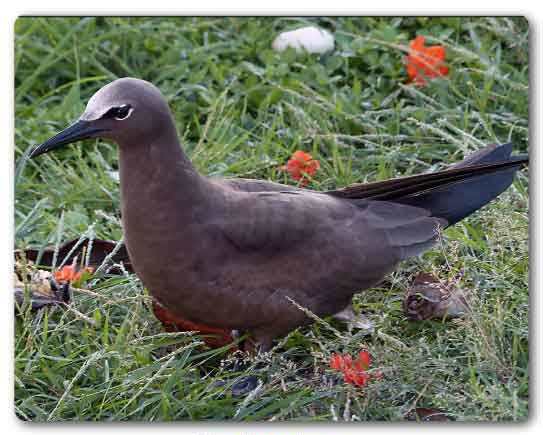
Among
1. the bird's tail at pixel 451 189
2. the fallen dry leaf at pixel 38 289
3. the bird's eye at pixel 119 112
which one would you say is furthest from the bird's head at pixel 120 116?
the bird's tail at pixel 451 189

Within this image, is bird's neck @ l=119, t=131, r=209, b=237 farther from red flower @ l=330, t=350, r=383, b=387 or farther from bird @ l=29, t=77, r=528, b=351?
red flower @ l=330, t=350, r=383, b=387

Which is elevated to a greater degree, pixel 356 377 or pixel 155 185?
pixel 155 185

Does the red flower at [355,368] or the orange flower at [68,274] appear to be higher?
the orange flower at [68,274]

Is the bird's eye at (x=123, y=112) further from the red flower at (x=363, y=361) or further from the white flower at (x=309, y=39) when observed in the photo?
the white flower at (x=309, y=39)

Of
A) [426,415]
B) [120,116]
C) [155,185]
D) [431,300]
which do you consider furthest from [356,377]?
[120,116]

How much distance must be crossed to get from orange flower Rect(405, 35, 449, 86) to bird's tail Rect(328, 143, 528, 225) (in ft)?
2.32

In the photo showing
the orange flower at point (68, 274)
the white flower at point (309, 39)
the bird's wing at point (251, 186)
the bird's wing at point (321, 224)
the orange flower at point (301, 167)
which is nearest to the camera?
the bird's wing at point (321, 224)

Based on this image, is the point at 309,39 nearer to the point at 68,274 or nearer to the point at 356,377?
the point at 68,274

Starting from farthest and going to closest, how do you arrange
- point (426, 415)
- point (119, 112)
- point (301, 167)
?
point (301, 167) → point (426, 415) → point (119, 112)

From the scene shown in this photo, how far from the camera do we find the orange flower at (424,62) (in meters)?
3.14

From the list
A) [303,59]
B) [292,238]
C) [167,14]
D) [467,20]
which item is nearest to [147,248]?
[292,238]

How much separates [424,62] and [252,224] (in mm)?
1065

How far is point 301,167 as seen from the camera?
293cm

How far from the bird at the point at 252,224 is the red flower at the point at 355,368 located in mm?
120
